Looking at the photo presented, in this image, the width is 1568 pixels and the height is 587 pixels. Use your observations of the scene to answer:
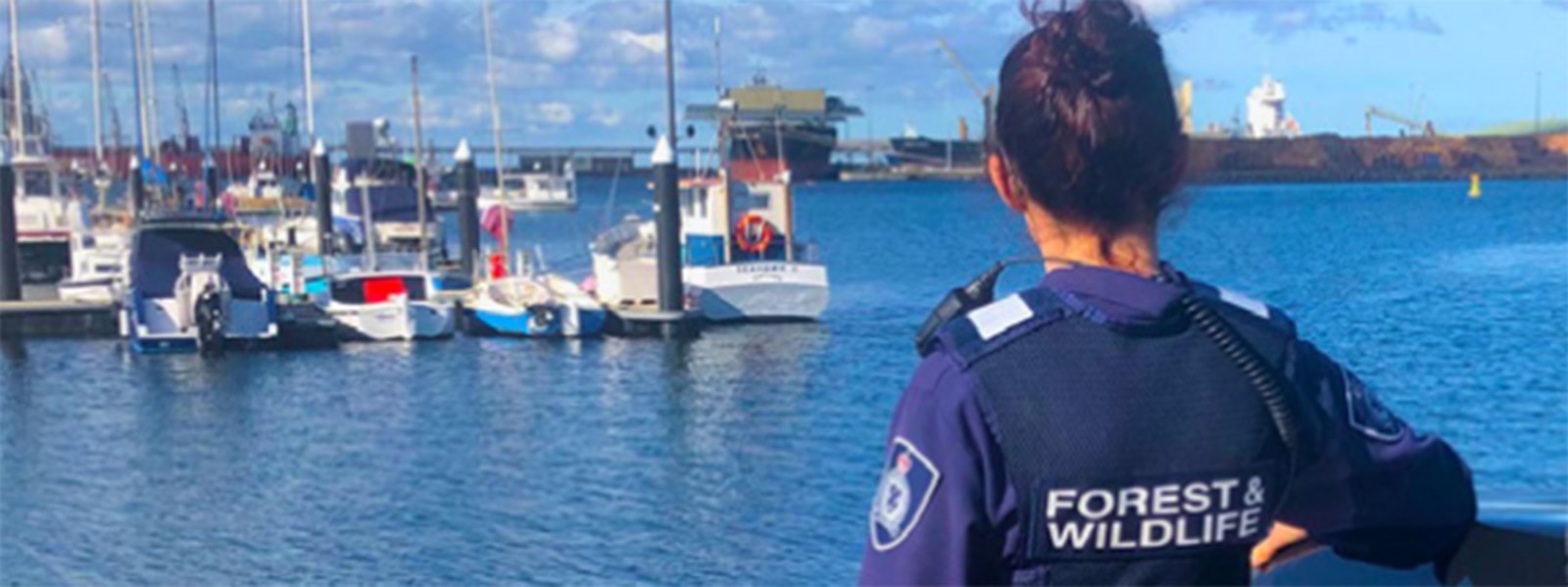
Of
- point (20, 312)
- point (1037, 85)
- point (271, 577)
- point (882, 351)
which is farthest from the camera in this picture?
point (20, 312)

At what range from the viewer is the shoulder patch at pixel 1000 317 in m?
2.19

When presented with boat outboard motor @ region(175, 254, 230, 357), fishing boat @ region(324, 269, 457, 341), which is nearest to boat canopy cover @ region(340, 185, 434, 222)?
fishing boat @ region(324, 269, 457, 341)

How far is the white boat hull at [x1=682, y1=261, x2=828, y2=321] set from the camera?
33.0 m

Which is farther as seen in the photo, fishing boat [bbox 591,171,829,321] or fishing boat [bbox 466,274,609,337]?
fishing boat [bbox 591,171,829,321]

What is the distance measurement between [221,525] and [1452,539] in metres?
15.5

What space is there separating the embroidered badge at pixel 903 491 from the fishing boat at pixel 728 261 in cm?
3053

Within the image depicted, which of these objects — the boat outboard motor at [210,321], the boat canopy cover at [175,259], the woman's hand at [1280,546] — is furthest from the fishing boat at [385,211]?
the woman's hand at [1280,546]

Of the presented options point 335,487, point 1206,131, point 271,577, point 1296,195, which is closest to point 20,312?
point 335,487

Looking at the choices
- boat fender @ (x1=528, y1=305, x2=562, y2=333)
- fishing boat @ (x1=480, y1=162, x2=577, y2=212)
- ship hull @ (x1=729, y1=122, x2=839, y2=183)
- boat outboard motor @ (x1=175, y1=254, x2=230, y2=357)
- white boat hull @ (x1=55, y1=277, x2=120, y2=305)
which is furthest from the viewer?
fishing boat @ (x1=480, y1=162, x2=577, y2=212)

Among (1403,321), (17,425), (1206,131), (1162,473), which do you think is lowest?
(17,425)

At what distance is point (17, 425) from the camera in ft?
82.4

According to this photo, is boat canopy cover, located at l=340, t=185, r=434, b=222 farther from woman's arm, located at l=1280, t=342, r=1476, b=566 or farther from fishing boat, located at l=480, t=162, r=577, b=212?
fishing boat, located at l=480, t=162, r=577, b=212

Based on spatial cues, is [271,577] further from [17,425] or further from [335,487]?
[17,425]

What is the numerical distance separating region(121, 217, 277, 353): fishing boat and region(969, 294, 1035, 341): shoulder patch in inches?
1212
